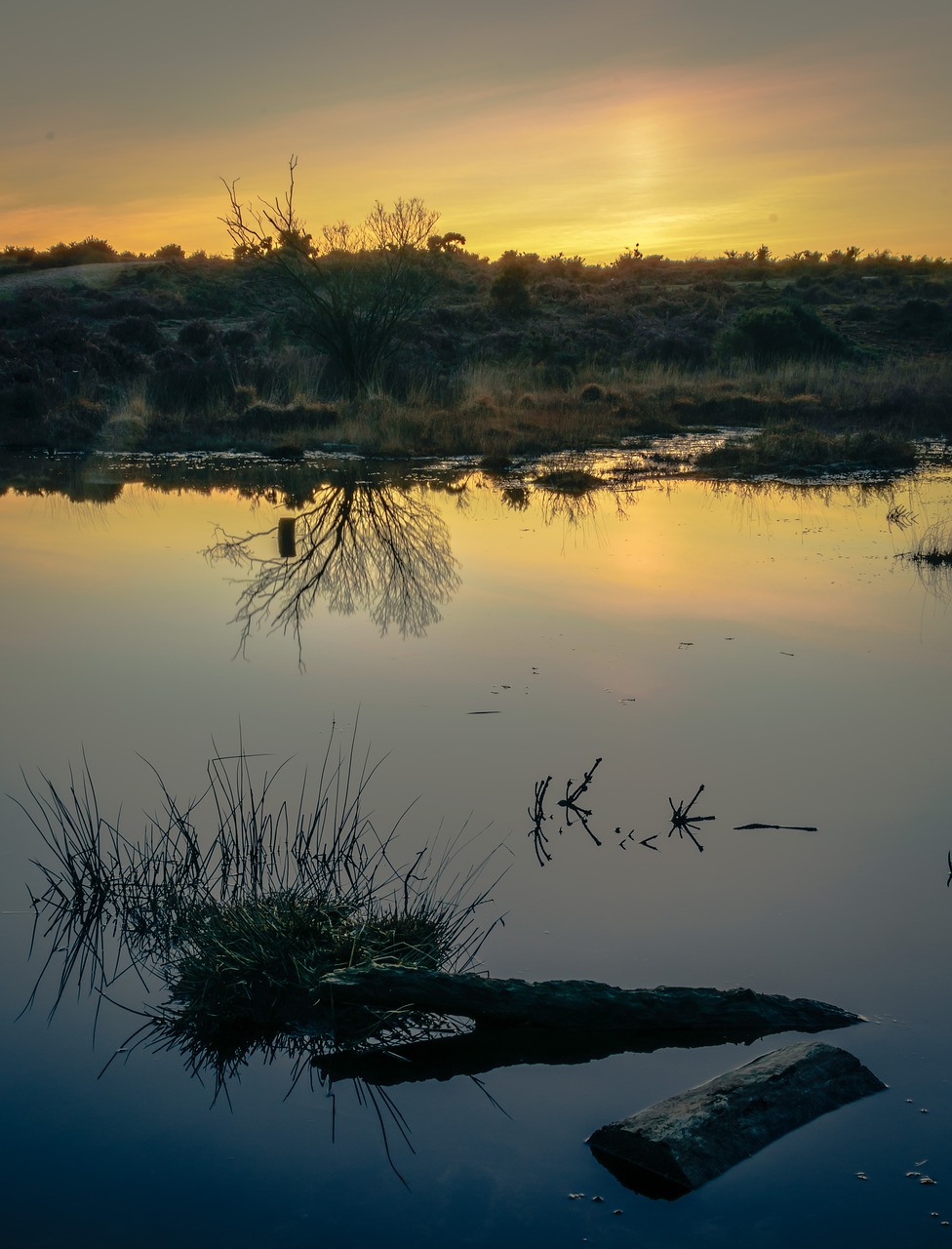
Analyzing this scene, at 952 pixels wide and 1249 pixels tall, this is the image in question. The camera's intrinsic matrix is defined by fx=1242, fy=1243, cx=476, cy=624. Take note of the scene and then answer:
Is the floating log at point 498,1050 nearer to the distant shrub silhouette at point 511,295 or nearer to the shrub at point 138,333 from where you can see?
the shrub at point 138,333

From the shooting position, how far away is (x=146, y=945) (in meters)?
4.49

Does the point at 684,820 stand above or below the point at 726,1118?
above

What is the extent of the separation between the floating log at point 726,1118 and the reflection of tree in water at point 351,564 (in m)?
5.55

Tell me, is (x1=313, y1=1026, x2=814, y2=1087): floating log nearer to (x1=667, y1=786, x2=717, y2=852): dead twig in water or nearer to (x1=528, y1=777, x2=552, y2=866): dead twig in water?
(x1=528, y1=777, x2=552, y2=866): dead twig in water

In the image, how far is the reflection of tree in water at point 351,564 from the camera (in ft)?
31.5

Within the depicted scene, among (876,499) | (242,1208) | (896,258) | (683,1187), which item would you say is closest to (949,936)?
(683,1187)

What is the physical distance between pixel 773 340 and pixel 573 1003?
93.5ft

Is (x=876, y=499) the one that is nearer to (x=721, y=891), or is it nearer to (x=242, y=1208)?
(x=721, y=891)

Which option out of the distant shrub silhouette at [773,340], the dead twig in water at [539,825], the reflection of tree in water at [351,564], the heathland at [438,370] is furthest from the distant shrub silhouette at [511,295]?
the dead twig in water at [539,825]

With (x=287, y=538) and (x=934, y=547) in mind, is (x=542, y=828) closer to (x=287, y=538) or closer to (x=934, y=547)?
(x=934, y=547)

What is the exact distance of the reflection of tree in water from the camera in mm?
9609

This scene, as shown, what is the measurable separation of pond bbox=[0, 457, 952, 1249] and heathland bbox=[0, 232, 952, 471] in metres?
8.43

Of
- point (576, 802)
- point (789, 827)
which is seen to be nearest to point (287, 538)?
point (576, 802)

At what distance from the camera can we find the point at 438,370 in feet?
92.7
